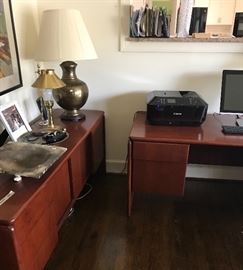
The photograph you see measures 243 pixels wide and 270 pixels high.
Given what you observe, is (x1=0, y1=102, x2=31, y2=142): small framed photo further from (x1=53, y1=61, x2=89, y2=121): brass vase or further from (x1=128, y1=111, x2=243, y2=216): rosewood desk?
(x1=128, y1=111, x2=243, y2=216): rosewood desk

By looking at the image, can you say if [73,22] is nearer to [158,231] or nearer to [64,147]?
[64,147]

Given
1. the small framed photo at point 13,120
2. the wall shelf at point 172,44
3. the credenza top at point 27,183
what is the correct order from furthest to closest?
the wall shelf at point 172,44 < the small framed photo at point 13,120 < the credenza top at point 27,183

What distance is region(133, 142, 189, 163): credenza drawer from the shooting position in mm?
1663

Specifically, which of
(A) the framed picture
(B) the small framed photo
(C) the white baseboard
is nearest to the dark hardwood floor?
(C) the white baseboard

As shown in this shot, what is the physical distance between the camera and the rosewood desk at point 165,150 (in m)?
1.65

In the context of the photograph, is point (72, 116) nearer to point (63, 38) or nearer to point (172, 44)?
point (63, 38)

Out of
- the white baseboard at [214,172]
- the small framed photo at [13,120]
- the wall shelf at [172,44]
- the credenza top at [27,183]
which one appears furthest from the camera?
the white baseboard at [214,172]

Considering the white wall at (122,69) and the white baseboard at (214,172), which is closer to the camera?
the white wall at (122,69)

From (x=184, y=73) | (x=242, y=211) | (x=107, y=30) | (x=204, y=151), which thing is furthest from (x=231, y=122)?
(x=107, y=30)

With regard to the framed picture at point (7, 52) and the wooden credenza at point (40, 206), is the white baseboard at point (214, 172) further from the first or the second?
the framed picture at point (7, 52)

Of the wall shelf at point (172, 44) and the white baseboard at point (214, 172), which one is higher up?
the wall shelf at point (172, 44)

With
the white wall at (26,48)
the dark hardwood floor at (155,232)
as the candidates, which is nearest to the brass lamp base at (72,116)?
the white wall at (26,48)

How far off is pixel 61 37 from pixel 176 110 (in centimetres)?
88

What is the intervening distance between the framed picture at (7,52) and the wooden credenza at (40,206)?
1.53ft
